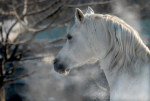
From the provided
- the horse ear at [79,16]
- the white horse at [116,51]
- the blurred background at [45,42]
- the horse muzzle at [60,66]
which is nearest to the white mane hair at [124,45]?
the white horse at [116,51]

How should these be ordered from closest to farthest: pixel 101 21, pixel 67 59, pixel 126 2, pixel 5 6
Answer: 1. pixel 101 21
2. pixel 67 59
3. pixel 126 2
4. pixel 5 6

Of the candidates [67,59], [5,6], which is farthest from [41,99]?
[67,59]

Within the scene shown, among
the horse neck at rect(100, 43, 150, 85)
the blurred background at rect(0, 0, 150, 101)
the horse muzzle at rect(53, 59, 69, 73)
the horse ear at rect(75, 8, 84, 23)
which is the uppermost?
the horse ear at rect(75, 8, 84, 23)

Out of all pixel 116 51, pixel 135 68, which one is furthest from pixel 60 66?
pixel 135 68

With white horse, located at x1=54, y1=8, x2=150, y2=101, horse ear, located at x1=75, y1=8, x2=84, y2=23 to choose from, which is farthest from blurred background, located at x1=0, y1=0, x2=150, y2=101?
horse ear, located at x1=75, y1=8, x2=84, y2=23

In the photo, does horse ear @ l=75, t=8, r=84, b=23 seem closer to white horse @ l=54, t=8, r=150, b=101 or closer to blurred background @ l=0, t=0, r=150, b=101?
white horse @ l=54, t=8, r=150, b=101

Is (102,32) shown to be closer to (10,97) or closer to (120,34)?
(120,34)

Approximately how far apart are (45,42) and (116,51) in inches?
216

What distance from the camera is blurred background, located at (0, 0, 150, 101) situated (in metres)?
6.80

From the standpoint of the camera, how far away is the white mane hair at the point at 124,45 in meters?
2.33

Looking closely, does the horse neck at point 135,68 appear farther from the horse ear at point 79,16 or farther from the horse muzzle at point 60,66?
the horse muzzle at point 60,66

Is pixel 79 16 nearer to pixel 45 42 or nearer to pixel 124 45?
pixel 124 45

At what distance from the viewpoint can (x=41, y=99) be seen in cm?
1042

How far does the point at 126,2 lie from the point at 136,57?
476 cm
